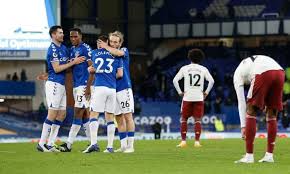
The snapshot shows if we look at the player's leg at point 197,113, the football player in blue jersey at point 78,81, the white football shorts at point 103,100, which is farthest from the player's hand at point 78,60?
the player's leg at point 197,113

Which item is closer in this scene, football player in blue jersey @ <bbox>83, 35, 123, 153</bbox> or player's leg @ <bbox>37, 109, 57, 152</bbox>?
football player in blue jersey @ <bbox>83, 35, 123, 153</bbox>

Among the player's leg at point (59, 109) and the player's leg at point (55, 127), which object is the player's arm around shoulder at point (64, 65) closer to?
the player's leg at point (59, 109)

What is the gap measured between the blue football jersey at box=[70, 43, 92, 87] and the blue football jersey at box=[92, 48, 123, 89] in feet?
3.79

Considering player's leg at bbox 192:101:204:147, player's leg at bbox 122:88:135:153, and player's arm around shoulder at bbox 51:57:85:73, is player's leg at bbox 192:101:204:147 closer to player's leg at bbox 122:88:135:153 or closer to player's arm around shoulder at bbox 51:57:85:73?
player's leg at bbox 122:88:135:153

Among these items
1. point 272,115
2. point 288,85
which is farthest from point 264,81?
point 288,85

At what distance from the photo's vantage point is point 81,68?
1652 cm

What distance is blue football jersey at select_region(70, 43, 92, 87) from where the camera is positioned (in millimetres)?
16500

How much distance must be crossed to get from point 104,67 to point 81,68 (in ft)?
4.27

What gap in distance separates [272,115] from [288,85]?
104 feet

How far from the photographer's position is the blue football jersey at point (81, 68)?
1650 cm

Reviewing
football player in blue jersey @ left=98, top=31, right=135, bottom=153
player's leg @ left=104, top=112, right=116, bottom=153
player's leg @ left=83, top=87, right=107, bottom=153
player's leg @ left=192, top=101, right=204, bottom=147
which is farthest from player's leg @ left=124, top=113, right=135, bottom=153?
player's leg @ left=192, top=101, right=204, bottom=147

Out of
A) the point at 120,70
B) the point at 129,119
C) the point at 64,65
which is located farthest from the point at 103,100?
the point at 64,65

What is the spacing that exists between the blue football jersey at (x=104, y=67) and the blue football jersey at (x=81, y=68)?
3.79 ft

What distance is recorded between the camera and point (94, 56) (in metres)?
15.4
